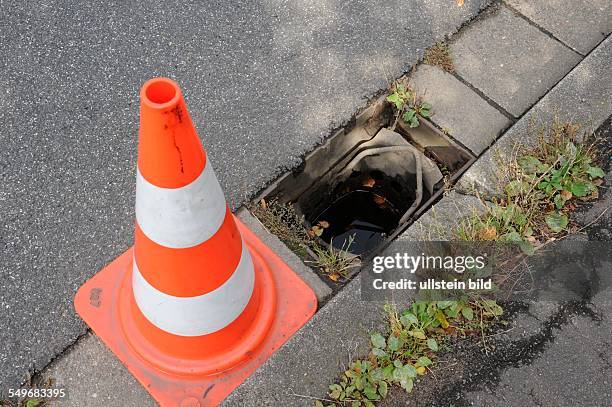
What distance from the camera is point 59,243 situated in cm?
244

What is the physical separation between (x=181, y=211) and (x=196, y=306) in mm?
397

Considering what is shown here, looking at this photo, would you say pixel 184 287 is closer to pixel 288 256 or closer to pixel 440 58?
pixel 288 256

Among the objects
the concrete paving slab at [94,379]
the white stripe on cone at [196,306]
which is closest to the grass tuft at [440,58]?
the white stripe on cone at [196,306]

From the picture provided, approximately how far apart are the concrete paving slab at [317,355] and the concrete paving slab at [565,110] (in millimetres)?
661

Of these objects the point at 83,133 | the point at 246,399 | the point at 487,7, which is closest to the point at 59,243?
the point at 83,133

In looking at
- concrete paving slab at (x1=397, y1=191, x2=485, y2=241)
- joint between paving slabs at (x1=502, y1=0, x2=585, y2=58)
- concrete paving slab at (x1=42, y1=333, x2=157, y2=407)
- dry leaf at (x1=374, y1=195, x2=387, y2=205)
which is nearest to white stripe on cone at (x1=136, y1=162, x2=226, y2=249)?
concrete paving slab at (x1=42, y1=333, x2=157, y2=407)

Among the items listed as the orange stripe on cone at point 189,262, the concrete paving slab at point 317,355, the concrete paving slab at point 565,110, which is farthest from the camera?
the concrete paving slab at point 565,110

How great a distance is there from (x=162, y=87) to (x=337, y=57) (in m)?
1.58

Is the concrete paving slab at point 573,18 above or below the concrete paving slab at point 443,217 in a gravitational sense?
above

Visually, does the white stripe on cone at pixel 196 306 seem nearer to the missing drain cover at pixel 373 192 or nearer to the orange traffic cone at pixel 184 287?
the orange traffic cone at pixel 184 287

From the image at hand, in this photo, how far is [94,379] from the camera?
84.1 inches

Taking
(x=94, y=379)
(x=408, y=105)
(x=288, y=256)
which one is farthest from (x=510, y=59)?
(x=94, y=379)

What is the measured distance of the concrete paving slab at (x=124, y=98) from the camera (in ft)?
7.88

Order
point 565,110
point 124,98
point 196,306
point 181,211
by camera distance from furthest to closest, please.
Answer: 1. point 124,98
2. point 565,110
3. point 196,306
4. point 181,211
